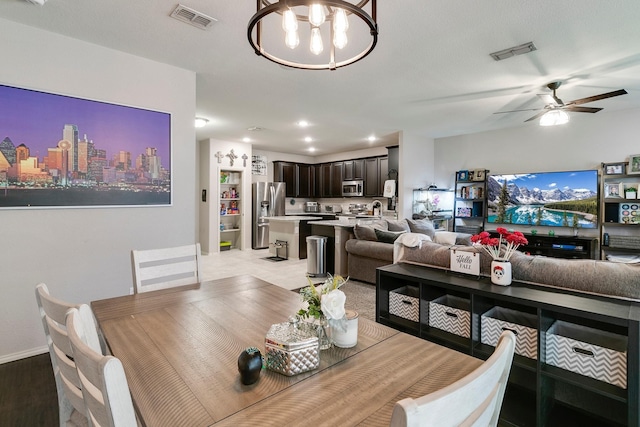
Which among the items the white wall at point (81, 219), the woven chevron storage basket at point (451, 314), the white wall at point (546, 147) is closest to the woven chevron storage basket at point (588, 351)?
the woven chevron storage basket at point (451, 314)

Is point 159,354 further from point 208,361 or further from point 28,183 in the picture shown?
point 28,183

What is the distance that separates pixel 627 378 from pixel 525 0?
2.40m

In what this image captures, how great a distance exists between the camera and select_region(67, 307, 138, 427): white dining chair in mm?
641

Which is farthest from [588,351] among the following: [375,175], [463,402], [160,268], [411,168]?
[375,175]

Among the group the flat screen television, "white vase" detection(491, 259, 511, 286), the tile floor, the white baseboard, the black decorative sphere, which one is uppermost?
the flat screen television

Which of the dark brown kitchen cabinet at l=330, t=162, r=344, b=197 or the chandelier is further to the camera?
the dark brown kitchen cabinet at l=330, t=162, r=344, b=197

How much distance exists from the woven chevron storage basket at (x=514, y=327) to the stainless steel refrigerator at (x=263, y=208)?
6.34 m

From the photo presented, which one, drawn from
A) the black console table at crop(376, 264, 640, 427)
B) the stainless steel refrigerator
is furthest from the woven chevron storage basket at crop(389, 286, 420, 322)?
the stainless steel refrigerator

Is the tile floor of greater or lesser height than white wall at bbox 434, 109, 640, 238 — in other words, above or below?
below

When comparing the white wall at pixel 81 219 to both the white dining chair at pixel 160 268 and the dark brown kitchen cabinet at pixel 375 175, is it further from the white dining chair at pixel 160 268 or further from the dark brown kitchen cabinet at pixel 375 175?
the dark brown kitchen cabinet at pixel 375 175

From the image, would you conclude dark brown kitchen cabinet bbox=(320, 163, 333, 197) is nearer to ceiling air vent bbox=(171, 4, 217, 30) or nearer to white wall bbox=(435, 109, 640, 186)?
white wall bbox=(435, 109, 640, 186)

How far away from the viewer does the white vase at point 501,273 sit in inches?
75.3

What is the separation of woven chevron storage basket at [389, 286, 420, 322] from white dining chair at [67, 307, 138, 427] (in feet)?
6.18

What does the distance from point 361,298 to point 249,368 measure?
3312 millimetres
